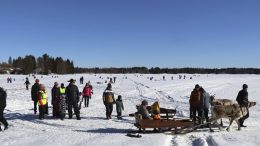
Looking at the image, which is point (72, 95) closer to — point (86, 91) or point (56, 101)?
point (56, 101)

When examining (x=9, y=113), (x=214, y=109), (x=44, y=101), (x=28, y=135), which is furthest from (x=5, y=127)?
(x=214, y=109)

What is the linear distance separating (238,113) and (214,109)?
0.83 meters

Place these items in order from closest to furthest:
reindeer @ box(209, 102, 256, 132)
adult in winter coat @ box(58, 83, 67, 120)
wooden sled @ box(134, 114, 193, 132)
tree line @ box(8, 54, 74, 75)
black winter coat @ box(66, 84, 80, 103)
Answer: wooden sled @ box(134, 114, 193, 132) → reindeer @ box(209, 102, 256, 132) → black winter coat @ box(66, 84, 80, 103) → adult in winter coat @ box(58, 83, 67, 120) → tree line @ box(8, 54, 74, 75)

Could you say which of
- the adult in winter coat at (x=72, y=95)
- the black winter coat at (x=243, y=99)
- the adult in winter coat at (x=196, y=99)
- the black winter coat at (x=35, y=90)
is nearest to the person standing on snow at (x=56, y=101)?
the adult in winter coat at (x=72, y=95)

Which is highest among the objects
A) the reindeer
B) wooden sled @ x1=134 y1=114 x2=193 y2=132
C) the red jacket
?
the red jacket

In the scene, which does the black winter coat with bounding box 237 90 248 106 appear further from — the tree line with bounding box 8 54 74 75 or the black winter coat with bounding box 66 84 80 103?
the tree line with bounding box 8 54 74 75

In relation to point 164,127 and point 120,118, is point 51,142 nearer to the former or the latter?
point 164,127

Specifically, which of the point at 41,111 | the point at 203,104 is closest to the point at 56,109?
the point at 41,111

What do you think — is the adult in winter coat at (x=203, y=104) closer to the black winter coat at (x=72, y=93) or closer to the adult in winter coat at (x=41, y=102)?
the black winter coat at (x=72, y=93)

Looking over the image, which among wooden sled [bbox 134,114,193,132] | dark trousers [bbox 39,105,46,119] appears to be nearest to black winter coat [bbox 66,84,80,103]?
dark trousers [bbox 39,105,46,119]

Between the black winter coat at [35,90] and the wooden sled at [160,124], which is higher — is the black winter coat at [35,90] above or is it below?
above

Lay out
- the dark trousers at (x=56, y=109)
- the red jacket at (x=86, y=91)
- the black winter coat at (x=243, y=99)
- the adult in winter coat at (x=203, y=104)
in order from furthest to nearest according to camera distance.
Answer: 1. the red jacket at (x=86, y=91)
2. the dark trousers at (x=56, y=109)
3. the adult in winter coat at (x=203, y=104)
4. the black winter coat at (x=243, y=99)

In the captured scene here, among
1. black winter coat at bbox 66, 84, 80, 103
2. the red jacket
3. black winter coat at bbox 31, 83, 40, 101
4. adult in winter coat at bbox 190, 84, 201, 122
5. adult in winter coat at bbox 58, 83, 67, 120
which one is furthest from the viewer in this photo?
the red jacket

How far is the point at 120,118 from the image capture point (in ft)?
56.0
